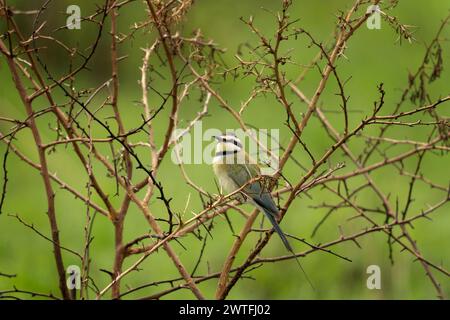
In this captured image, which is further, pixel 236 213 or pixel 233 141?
pixel 236 213

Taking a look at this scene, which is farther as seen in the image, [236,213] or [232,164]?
[236,213]

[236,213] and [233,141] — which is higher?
[236,213]

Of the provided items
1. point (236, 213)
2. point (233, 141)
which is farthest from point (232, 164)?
point (236, 213)

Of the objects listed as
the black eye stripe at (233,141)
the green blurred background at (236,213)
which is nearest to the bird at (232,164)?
the black eye stripe at (233,141)

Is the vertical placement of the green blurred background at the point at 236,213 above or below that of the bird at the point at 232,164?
above

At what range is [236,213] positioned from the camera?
5.43m

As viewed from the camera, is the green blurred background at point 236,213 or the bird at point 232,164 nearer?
the bird at point 232,164

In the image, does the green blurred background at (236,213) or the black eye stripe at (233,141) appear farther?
the green blurred background at (236,213)

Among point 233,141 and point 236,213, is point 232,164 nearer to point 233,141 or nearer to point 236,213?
point 233,141

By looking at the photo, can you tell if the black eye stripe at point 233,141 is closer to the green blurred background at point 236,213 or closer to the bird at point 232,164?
the bird at point 232,164

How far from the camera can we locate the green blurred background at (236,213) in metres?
4.72

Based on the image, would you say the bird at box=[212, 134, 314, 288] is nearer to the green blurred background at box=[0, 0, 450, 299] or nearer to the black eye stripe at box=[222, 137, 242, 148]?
the black eye stripe at box=[222, 137, 242, 148]
